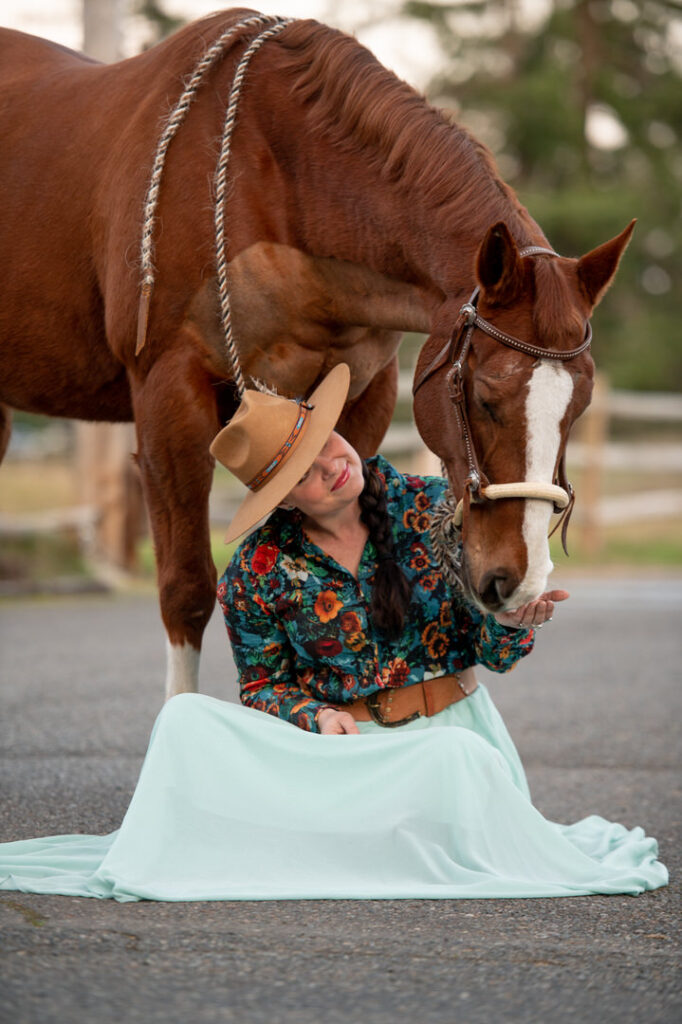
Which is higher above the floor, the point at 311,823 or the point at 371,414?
the point at 371,414

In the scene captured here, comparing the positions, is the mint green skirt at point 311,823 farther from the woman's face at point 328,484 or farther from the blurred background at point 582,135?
the blurred background at point 582,135

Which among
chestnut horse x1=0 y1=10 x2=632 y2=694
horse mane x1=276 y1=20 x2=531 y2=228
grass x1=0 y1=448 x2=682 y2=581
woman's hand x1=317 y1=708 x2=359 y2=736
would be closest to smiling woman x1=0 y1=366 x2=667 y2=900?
woman's hand x1=317 y1=708 x2=359 y2=736

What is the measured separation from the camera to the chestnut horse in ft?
9.37

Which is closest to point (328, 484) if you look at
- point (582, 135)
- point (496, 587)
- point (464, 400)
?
point (464, 400)

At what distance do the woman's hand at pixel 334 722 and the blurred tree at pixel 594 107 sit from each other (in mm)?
15329

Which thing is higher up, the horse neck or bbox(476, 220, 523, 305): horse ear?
the horse neck

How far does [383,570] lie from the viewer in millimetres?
2990

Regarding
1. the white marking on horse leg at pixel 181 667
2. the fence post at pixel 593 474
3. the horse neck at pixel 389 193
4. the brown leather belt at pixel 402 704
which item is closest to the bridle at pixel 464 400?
the horse neck at pixel 389 193

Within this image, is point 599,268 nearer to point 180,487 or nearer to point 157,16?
point 180,487

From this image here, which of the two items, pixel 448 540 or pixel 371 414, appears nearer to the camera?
pixel 448 540

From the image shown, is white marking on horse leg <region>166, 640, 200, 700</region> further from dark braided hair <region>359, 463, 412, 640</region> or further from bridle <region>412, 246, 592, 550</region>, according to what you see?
bridle <region>412, 246, 592, 550</region>

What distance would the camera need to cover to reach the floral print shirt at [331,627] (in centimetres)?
297

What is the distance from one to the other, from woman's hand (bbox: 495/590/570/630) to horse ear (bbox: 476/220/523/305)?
63 centimetres

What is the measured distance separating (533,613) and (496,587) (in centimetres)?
14
